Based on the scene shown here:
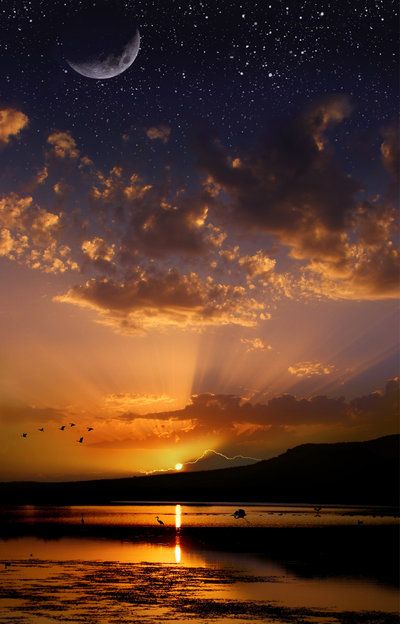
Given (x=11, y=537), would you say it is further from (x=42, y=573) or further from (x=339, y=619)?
(x=339, y=619)

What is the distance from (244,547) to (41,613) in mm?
33416

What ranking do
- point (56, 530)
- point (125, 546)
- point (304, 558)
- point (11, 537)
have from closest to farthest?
point (304, 558), point (125, 546), point (11, 537), point (56, 530)

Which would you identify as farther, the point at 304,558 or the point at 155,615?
the point at 304,558

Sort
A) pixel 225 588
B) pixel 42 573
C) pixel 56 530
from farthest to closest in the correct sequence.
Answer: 1. pixel 56 530
2. pixel 42 573
3. pixel 225 588

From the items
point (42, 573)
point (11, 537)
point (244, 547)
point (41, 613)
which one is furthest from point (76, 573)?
point (11, 537)

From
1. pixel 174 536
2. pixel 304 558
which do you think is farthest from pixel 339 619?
pixel 174 536

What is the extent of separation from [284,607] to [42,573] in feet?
51.0

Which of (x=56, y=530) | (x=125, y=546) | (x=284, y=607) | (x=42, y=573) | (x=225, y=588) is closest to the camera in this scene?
(x=284, y=607)

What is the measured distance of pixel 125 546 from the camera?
192 feet

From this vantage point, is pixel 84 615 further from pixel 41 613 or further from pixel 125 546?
pixel 125 546

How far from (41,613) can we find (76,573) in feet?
42.8

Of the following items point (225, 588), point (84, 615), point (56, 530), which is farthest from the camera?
point (56, 530)

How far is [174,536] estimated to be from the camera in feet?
232

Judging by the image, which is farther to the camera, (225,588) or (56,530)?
(56,530)
